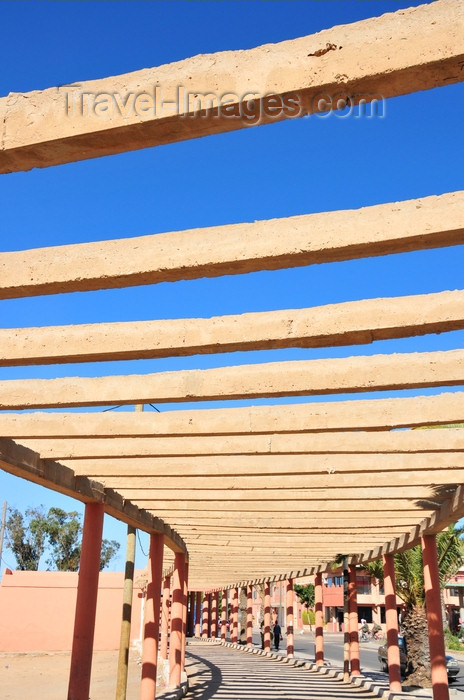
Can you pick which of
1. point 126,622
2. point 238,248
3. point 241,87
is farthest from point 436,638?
point 241,87

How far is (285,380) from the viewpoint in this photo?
498 centimetres

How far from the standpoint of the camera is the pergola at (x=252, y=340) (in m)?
2.69

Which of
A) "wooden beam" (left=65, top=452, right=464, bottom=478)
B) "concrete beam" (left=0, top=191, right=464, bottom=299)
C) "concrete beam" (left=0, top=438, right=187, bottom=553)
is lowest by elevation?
"concrete beam" (left=0, top=438, right=187, bottom=553)

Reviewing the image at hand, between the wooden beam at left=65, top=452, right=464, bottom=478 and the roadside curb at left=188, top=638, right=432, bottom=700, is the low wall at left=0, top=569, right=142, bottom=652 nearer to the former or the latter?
the roadside curb at left=188, top=638, right=432, bottom=700

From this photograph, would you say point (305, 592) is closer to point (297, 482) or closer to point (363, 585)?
point (363, 585)

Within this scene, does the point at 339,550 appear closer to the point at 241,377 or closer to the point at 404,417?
the point at 404,417

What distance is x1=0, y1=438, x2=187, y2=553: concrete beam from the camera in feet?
23.5

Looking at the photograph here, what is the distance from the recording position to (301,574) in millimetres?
21984

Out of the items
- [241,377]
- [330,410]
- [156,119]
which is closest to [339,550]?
[330,410]

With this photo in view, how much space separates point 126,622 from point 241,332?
10.1 meters

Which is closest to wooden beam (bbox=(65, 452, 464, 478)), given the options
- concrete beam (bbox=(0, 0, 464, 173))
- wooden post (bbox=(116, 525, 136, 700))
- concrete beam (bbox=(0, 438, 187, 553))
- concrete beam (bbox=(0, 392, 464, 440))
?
concrete beam (bbox=(0, 438, 187, 553))

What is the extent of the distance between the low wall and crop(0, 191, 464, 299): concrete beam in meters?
30.5

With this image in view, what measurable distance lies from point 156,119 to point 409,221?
135 centimetres

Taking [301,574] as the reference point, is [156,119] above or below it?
above
